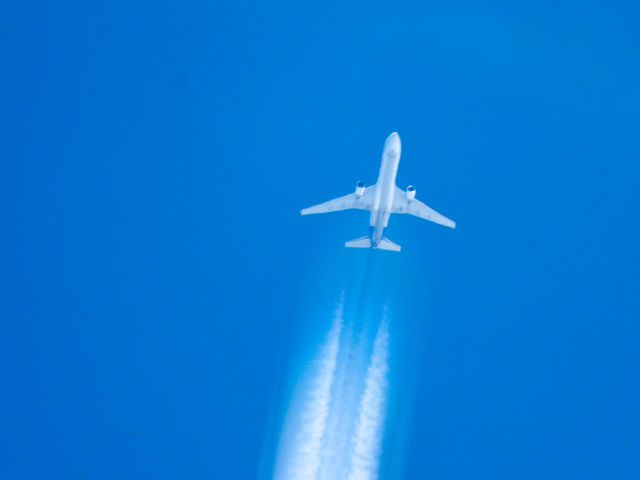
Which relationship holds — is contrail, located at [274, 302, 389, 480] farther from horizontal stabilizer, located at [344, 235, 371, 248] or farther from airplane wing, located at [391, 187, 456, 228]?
airplane wing, located at [391, 187, 456, 228]

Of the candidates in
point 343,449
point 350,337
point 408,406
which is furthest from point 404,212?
point 343,449

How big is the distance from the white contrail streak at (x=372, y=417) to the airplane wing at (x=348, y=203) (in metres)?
→ 7.44

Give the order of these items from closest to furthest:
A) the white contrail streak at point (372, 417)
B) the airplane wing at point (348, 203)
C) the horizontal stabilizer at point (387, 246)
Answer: the white contrail streak at point (372, 417)
the airplane wing at point (348, 203)
the horizontal stabilizer at point (387, 246)

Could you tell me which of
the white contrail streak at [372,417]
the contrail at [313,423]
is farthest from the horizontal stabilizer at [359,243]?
the contrail at [313,423]

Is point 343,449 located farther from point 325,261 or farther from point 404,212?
point 404,212

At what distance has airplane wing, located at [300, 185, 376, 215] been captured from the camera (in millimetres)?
44594

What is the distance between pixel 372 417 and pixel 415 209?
13.6 m

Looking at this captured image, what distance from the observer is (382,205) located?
144ft

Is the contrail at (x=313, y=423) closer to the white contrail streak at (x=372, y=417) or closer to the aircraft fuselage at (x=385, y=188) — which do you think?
the white contrail streak at (x=372, y=417)

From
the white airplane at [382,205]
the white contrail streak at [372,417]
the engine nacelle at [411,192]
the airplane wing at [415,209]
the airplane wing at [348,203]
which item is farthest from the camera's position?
the airplane wing at [415,209]

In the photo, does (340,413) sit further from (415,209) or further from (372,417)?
(415,209)

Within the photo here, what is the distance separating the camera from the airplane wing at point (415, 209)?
45062 mm

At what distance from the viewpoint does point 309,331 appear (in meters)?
42.0

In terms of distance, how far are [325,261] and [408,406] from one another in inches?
417
